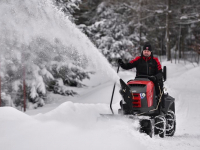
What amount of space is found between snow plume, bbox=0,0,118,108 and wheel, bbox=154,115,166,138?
127cm

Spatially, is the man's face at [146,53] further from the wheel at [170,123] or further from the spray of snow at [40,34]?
the wheel at [170,123]

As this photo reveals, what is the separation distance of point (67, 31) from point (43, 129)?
3171mm

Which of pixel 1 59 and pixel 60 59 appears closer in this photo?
pixel 1 59

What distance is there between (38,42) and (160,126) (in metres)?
7.47

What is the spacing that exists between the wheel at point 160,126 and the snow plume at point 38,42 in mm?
1269

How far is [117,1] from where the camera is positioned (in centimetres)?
2803

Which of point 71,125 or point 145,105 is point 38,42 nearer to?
point 71,125

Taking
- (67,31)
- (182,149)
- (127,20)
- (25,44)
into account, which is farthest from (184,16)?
(182,149)

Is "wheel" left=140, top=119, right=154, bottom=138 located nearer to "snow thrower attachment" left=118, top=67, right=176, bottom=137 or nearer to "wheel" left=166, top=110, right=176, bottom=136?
"snow thrower attachment" left=118, top=67, right=176, bottom=137

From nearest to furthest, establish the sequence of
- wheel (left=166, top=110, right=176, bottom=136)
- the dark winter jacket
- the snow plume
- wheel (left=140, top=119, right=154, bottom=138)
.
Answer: wheel (left=140, top=119, right=154, bottom=138)
the dark winter jacket
wheel (left=166, top=110, right=176, bottom=136)
the snow plume

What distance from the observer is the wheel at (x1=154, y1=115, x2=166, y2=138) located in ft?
20.0

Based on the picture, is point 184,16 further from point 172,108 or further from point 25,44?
point 172,108

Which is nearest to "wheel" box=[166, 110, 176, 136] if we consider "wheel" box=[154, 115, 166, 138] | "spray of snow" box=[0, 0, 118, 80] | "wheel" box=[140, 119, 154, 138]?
"wheel" box=[154, 115, 166, 138]

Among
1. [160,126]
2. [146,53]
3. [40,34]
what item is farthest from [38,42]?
[160,126]
